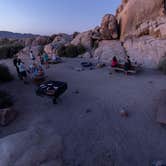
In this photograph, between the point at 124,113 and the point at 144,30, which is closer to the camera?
the point at 124,113

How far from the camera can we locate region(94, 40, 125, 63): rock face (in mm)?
18188

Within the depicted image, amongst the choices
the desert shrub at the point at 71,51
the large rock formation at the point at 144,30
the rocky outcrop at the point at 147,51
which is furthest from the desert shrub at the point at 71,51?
the rocky outcrop at the point at 147,51

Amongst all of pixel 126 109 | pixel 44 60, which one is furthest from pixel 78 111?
pixel 44 60

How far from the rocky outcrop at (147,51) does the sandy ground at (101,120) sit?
188 inches

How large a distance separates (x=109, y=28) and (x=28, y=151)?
74.7 feet

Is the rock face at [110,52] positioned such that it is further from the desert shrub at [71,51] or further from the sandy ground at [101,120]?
the sandy ground at [101,120]

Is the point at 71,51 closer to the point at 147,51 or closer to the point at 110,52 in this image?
the point at 110,52

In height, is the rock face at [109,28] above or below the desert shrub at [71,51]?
above

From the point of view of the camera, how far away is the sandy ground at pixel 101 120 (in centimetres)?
473

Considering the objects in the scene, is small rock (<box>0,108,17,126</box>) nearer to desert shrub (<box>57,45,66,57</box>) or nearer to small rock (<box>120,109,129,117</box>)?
small rock (<box>120,109,129,117</box>)

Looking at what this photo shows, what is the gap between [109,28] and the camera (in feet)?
78.2

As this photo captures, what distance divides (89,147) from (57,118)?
80.3 inches

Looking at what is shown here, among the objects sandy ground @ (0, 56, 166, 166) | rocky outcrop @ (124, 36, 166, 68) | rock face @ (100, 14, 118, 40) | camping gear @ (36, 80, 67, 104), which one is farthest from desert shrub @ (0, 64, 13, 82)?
rock face @ (100, 14, 118, 40)

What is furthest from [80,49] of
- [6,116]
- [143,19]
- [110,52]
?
[6,116]
